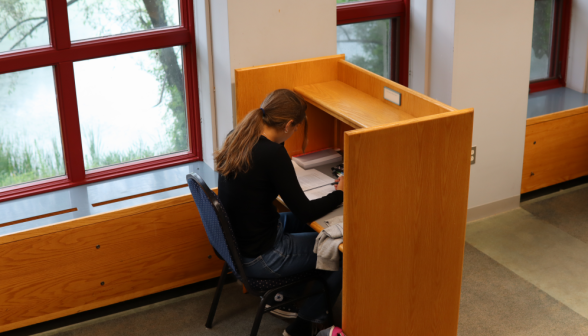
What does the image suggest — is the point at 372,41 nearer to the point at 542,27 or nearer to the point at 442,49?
the point at 442,49

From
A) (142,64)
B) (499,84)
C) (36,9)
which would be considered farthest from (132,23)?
(499,84)

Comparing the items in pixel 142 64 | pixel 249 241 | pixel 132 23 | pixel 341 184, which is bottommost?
pixel 249 241

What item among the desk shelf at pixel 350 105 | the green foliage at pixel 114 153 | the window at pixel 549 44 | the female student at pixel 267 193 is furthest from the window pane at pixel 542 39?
the green foliage at pixel 114 153

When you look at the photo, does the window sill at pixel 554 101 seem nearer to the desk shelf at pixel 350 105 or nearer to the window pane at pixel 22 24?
the desk shelf at pixel 350 105

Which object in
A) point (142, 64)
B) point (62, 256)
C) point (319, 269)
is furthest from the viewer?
point (142, 64)

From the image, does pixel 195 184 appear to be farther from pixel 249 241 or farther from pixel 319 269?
pixel 319 269

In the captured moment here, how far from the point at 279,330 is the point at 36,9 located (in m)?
1.74

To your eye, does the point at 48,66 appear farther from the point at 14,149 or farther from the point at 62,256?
the point at 62,256

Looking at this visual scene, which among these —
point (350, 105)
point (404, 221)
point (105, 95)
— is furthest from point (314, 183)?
point (105, 95)

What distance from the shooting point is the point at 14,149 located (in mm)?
2848

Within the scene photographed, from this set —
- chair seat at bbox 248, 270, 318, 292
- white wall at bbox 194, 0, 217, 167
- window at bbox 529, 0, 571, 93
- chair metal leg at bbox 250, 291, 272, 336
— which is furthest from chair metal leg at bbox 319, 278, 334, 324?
window at bbox 529, 0, 571, 93

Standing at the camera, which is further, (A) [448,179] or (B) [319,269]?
(B) [319,269]

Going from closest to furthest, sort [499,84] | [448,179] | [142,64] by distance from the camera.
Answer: [448,179] < [142,64] < [499,84]

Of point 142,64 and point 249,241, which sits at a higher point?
point 142,64
